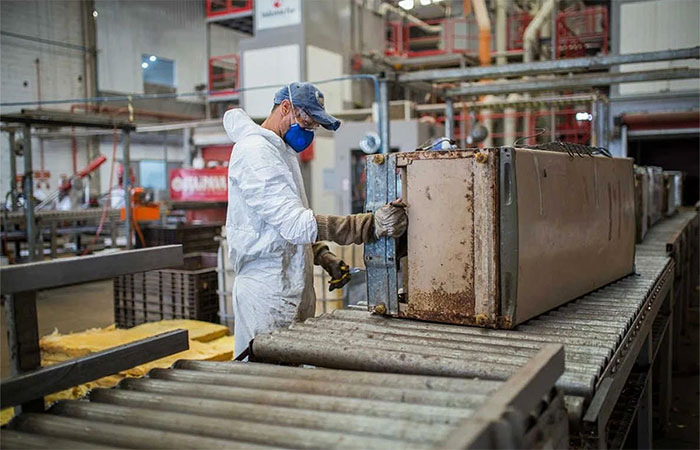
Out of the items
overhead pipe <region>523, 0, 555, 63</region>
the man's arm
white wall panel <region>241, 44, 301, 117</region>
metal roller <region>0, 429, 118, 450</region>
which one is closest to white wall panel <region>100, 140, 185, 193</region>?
white wall panel <region>241, 44, 301, 117</region>

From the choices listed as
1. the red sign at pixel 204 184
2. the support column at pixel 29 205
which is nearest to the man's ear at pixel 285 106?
the support column at pixel 29 205

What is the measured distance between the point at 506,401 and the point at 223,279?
4.56 meters

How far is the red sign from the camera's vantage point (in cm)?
1131

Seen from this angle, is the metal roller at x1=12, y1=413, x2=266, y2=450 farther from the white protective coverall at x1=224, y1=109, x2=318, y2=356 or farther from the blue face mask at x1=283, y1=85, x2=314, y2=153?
the blue face mask at x1=283, y1=85, x2=314, y2=153

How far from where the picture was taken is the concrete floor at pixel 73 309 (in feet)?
23.8

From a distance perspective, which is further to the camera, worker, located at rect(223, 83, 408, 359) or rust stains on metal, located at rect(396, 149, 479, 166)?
worker, located at rect(223, 83, 408, 359)

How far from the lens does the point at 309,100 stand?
2678mm

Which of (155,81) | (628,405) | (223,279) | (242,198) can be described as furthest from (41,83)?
(628,405)

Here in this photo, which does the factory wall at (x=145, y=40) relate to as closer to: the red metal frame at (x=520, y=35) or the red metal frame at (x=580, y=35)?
the red metal frame at (x=520, y=35)

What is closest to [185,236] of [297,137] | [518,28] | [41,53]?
[297,137]

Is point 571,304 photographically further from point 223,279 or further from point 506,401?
point 223,279

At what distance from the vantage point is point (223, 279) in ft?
18.0

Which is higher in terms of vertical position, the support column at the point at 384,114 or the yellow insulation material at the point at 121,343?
the support column at the point at 384,114

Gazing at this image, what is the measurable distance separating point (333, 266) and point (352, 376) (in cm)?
140
